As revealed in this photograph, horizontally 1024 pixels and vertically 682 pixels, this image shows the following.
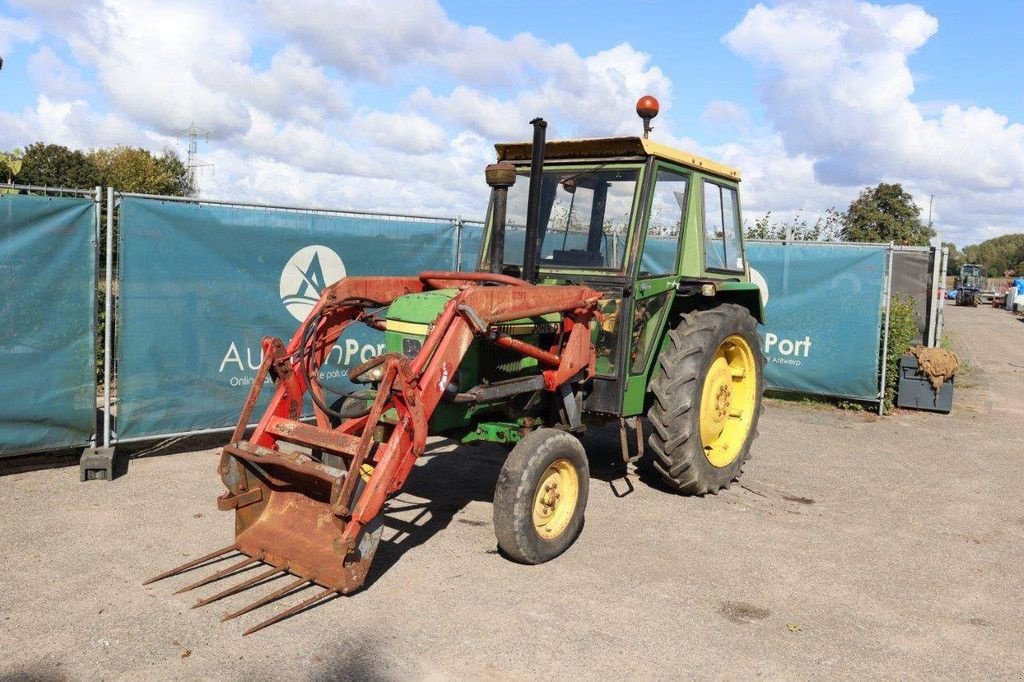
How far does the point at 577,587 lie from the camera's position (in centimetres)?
440

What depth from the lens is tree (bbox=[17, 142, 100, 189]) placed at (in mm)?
39656

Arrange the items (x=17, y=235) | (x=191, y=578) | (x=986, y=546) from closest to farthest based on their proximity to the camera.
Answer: (x=191, y=578) < (x=986, y=546) < (x=17, y=235)

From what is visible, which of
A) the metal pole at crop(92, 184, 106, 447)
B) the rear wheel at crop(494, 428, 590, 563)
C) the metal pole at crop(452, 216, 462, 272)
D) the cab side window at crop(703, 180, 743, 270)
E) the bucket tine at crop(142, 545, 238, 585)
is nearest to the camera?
the bucket tine at crop(142, 545, 238, 585)

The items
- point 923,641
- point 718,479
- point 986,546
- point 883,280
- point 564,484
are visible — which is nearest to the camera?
point 923,641

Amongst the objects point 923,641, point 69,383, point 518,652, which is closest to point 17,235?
point 69,383

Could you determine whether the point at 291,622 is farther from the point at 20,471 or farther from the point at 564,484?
the point at 20,471

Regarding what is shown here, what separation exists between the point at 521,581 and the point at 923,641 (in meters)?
2.01

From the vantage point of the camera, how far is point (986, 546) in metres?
5.34

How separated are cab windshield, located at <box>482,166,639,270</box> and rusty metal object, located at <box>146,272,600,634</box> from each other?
760mm

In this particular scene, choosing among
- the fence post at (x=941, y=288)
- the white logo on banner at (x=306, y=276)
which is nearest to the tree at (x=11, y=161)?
the white logo on banner at (x=306, y=276)

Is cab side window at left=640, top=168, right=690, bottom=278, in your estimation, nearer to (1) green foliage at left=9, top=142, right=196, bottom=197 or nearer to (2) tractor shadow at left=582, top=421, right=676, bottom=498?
(2) tractor shadow at left=582, top=421, right=676, bottom=498

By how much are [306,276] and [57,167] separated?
4016cm

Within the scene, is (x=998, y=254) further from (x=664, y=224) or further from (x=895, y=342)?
(x=664, y=224)

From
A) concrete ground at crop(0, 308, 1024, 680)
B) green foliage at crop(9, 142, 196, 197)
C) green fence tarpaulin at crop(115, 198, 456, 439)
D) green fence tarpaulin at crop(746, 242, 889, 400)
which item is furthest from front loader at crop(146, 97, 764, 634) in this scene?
green foliage at crop(9, 142, 196, 197)
